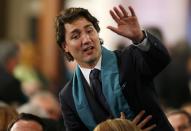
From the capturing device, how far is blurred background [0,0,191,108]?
7395mm

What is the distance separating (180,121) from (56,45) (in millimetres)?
6295

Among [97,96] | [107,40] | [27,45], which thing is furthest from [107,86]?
[27,45]

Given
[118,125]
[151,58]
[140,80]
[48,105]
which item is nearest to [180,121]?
[140,80]

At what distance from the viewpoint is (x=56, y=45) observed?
1158 centimetres

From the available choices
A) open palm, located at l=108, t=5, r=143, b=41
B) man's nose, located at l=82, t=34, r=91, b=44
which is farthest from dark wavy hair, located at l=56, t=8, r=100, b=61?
open palm, located at l=108, t=5, r=143, b=41

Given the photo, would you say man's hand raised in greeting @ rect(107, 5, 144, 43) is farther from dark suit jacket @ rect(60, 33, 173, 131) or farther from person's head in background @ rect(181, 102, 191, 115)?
person's head in background @ rect(181, 102, 191, 115)

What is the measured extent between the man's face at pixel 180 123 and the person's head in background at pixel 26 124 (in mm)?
993

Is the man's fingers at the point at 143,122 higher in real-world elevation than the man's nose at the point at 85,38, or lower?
lower

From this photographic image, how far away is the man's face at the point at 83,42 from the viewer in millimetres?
4305

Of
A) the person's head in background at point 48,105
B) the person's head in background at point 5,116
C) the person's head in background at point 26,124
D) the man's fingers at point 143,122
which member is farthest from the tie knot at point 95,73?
the person's head in background at point 48,105

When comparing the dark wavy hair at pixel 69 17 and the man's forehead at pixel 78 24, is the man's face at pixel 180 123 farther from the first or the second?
the man's forehead at pixel 78 24

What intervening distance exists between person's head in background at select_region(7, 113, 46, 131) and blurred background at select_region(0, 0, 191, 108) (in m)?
2.30

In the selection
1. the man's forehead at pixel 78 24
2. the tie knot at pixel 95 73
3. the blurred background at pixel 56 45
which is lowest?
the blurred background at pixel 56 45

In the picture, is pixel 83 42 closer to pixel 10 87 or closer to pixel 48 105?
pixel 48 105
